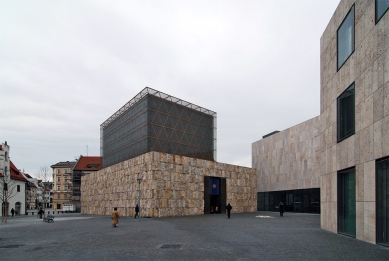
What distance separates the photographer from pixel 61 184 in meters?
125

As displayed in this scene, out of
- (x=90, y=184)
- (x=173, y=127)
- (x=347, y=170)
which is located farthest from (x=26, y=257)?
(x=90, y=184)

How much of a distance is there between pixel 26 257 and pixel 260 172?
186ft

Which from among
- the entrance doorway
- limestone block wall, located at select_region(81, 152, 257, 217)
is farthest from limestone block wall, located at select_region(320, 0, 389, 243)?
the entrance doorway

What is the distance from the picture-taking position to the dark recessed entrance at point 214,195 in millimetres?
49188

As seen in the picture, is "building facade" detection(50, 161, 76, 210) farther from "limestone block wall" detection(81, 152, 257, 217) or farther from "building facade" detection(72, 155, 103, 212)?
"limestone block wall" detection(81, 152, 257, 217)

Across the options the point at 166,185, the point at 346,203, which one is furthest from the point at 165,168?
the point at 346,203

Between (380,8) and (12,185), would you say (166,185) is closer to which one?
(380,8)

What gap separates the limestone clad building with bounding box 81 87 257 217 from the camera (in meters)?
43.7

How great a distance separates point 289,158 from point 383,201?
1736 inches

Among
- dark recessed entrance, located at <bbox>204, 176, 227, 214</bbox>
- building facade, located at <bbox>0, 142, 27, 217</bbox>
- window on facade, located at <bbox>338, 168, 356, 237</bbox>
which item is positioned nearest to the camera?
window on facade, located at <bbox>338, 168, 356, 237</bbox>

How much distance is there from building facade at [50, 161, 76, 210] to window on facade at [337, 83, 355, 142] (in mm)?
111234

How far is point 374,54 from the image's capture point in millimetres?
15672

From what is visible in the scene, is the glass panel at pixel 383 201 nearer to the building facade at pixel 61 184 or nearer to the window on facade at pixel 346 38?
the window on facade at pixel 346 38

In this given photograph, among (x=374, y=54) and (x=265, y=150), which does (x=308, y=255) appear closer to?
(x=374, y=54)
